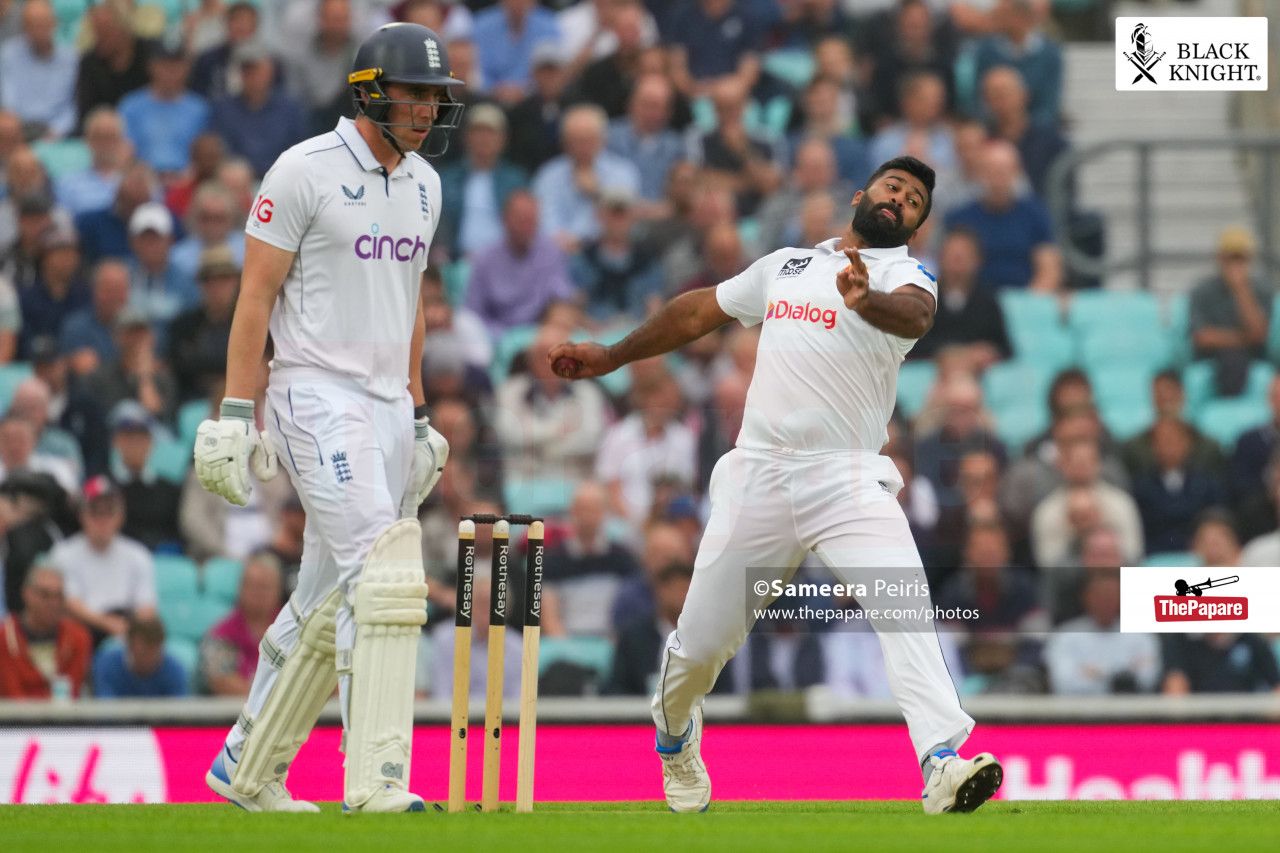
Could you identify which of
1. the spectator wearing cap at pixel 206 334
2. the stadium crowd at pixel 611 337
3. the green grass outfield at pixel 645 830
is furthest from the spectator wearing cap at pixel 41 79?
the green grass outfield at pixel 645 830

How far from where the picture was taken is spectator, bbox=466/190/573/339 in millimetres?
11656

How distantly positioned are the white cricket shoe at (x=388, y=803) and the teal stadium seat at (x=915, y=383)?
561cm

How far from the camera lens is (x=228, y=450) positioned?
600cm

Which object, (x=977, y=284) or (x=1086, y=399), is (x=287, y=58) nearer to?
(x=977, y=284)

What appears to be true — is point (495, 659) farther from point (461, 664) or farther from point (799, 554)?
point (799, 554)

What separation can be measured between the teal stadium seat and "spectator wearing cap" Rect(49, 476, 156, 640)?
4038 millimetres

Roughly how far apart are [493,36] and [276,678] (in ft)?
25.1

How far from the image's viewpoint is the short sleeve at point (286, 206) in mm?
6070

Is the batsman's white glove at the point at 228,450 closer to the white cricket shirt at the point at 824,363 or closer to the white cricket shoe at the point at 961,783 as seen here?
the white cricket shirt at the point at 824,363

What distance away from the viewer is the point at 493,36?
522 inches

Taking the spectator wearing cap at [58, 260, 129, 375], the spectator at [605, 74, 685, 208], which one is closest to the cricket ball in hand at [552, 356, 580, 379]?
the spectator wearing cap at [58, 260, 129, 375]

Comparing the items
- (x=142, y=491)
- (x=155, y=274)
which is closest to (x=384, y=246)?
(x=142, y=491)

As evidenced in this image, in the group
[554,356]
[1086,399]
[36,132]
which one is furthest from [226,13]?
[554,356]

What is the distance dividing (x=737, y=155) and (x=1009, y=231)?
170 centimetres
